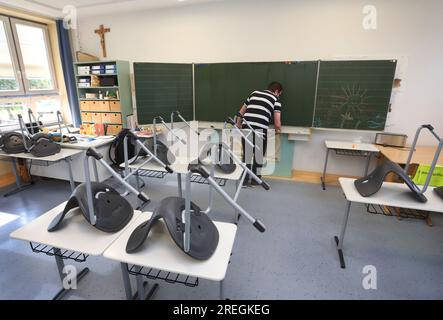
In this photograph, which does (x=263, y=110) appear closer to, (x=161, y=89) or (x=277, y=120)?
(x=277, y=120)

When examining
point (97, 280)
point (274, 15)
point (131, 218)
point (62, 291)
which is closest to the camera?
point (131, 218)

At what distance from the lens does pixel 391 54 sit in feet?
11.5

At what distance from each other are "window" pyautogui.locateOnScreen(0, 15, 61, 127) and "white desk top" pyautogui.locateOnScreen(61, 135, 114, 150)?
3.05ft

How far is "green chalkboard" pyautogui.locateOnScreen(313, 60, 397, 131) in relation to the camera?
3.56 meters

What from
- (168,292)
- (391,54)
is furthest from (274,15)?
(168,292)

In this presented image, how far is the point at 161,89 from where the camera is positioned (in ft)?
13.9

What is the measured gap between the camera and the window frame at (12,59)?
158 inches

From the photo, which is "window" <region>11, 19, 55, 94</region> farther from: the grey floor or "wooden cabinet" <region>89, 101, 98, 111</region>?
the grey floor

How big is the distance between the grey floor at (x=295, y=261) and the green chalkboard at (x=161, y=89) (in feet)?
6.82

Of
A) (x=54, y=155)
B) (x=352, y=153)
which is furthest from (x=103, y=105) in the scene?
(x=352, y=153)

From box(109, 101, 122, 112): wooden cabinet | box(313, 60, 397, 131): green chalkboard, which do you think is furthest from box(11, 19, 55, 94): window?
box(313, 60, 397, 131): green chalkboard

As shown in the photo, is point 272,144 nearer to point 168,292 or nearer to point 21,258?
point 168,292

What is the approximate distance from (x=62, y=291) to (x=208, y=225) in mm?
1451

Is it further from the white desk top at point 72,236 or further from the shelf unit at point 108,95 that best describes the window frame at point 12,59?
the white desk top at point 72,236
